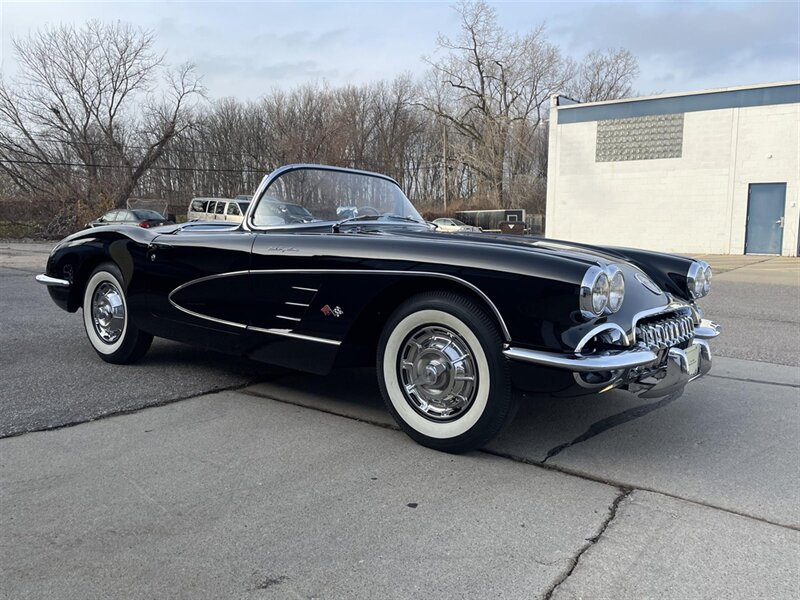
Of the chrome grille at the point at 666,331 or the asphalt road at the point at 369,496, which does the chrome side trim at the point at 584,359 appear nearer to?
the chrome grille at the point at 666,331

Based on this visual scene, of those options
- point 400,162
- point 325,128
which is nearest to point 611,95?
point 400,162

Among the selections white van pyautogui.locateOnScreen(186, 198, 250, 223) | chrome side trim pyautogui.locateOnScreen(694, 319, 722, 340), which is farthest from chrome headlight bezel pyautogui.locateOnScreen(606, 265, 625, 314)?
white van pyautogui.locateOnScreen(186, 198, 250, 223)

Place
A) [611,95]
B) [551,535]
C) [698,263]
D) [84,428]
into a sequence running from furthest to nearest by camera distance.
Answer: [611,95] → [698,263] → [84,428] → [551,535]

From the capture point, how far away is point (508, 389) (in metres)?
2.92

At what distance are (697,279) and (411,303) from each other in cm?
201

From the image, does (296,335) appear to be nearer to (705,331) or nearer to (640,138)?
(705,331)

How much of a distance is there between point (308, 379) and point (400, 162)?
50684 millimetres

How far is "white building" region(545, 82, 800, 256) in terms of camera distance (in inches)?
891

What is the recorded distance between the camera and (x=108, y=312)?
4859 millimetres

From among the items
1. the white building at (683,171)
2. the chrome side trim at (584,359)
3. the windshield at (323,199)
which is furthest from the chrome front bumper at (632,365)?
the white building at (683,171)

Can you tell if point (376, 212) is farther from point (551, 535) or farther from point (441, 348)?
point (551, 535)

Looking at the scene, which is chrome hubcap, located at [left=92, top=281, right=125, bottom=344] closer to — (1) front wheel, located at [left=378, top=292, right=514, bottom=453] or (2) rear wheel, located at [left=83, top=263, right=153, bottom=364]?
(2) rear wheel, located at [left=83, top=263, right=153, bottom=364]

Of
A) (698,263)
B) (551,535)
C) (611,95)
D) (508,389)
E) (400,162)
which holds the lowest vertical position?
(551,535)

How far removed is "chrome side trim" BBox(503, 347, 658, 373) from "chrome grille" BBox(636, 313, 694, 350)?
19 centimetres
